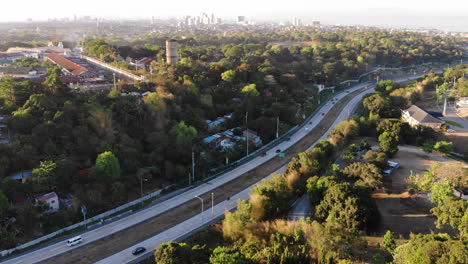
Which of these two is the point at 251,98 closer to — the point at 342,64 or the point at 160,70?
the point at 160,70

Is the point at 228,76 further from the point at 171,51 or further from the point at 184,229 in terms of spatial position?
the point at 184,229

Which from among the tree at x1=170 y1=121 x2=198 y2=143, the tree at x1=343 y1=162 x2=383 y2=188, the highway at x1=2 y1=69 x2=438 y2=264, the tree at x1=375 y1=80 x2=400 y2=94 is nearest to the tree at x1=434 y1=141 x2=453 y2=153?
the tree at x1=343 y1=162 x2=383 y2=188

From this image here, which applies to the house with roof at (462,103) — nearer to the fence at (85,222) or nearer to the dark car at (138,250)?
the fence at (85,222)

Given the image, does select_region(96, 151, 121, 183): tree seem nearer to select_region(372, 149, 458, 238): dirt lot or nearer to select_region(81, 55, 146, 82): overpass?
select_region(81, 55, 146, 82): overpass

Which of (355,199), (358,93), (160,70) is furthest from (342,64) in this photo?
(355,199)

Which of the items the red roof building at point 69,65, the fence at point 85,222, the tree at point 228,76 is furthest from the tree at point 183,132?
the red roof building at point 69,65

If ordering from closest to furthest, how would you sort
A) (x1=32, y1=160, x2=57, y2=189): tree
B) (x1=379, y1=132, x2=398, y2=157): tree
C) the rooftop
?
1. (x1=32, y1=160, x2=57, y2=189): tree
2. (x1=379, y1=132, x2=398, y2=157): tree
3. the rooftop

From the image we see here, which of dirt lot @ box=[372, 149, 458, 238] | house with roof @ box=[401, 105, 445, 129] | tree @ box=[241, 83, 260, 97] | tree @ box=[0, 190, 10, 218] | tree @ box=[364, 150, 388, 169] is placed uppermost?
tree @ box=[241, 83, 260, 97]
